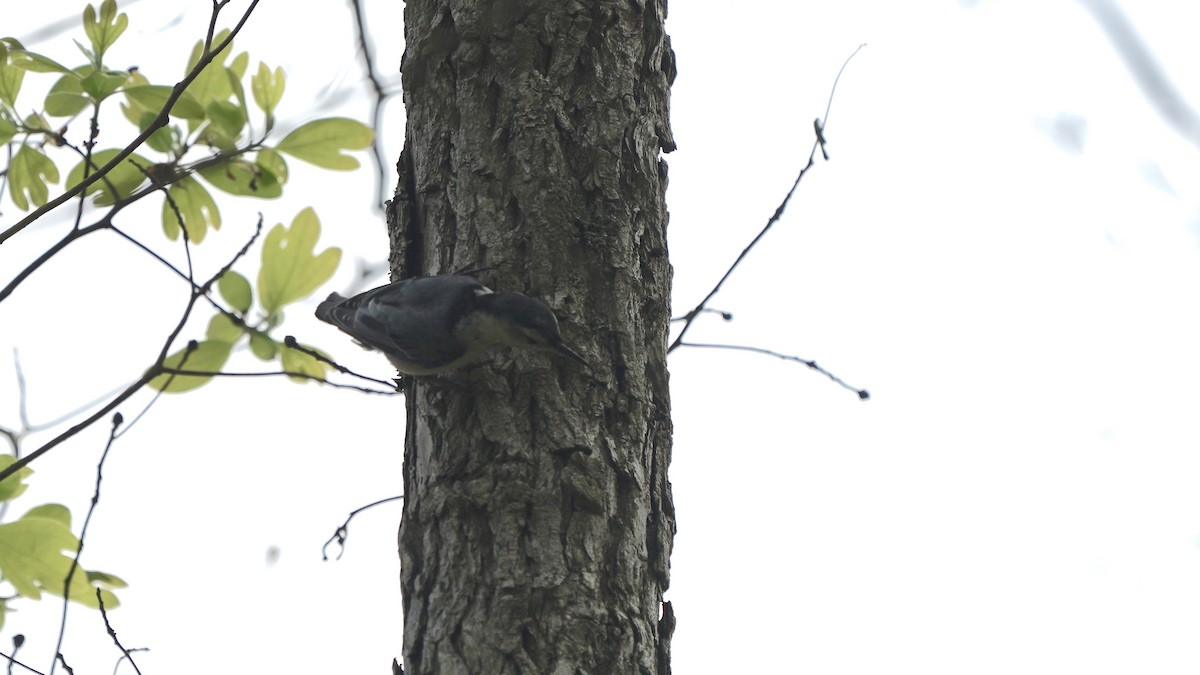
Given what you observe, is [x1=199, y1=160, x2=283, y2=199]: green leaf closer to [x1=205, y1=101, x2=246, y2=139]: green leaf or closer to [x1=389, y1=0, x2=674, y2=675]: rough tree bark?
[x1=205, y1=101, x2=246, y2=139]: green leaf

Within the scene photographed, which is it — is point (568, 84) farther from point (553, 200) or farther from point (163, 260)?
point (163, 260)

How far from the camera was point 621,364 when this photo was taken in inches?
96.7

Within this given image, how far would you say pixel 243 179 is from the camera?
2697 millimetres

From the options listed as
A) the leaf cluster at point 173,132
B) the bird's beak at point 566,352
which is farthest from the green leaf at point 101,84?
the bird's beak at point 566,352

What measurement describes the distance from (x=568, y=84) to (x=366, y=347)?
115 centimetres

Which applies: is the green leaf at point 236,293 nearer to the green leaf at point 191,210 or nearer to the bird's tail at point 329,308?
the green leaf at point 191,210

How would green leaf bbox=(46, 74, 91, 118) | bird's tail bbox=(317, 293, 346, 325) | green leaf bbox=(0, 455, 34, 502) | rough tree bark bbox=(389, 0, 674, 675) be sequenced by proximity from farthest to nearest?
bird's tail bbox=(317, 293, 346, 325) → green leaf bbox=(46, 74, 91, 118) → green leaf bbox=(0, 455, 34, 502) → rough tree bark bbox=(389, 0, 674, 675)

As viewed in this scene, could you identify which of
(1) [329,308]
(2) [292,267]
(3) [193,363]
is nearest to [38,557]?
(3) [193,363]

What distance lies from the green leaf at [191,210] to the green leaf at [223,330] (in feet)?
1.14

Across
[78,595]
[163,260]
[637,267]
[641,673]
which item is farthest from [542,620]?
[163,260]

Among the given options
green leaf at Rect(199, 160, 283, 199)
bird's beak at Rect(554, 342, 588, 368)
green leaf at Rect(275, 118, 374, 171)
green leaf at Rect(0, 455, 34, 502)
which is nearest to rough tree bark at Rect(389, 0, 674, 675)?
bird's beak at Rect(554, 342, 588, 368)

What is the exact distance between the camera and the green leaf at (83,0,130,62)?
2533mm

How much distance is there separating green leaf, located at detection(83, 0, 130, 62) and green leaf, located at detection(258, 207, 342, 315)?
64 centimetres

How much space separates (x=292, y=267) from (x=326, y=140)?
45cm
